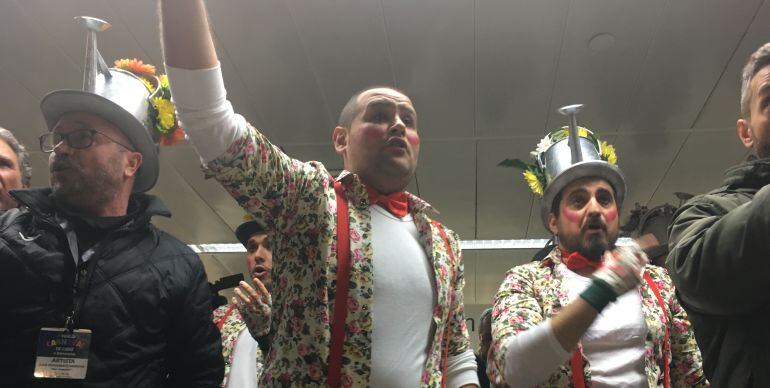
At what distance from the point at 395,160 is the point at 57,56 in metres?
3.10

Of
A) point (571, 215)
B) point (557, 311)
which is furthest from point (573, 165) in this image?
point (557, 311)

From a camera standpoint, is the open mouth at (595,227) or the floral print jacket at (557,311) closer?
the floral print jacket at (557,311)

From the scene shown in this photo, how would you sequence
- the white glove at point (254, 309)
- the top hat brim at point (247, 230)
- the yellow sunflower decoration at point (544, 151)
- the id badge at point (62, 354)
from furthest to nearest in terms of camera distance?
the top hat brim at point (247, 230) → the yellow sunflower decoration at point (544, 151) → the white glove at point (254, 309) → the id badge at point (62, 354)

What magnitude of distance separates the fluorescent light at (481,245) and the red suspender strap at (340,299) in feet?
17.1

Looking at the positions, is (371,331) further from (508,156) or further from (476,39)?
(508,156)

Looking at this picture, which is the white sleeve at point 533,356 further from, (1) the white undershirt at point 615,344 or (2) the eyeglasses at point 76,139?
(2) the eyeglasses at point 76,139

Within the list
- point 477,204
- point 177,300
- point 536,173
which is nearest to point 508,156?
point 477,204

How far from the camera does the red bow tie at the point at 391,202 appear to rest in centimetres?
158

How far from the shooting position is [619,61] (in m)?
3.71

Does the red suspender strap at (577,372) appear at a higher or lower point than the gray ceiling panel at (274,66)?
lower

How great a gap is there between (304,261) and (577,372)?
0.96 metres

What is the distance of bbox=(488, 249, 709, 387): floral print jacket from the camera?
1805 millimetres

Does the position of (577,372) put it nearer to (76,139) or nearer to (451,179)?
(76,139)

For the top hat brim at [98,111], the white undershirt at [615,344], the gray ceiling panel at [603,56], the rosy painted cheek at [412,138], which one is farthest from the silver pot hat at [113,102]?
the gray ceiling panel at [603,56]
